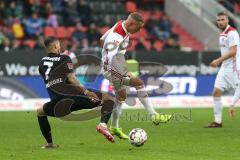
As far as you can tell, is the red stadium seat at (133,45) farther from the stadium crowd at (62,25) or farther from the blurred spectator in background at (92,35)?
the blurred spectator in background at (92,35)

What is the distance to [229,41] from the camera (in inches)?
637

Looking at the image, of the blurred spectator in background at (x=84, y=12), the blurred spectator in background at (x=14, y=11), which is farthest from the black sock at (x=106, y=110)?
the blurred spectator in background at (x=84, y=12)

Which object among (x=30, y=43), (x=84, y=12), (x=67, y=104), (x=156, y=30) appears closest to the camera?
(x=67, y=104)

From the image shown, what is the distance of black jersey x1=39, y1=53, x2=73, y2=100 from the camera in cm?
1223

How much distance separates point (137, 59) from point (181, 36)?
7.93 metres

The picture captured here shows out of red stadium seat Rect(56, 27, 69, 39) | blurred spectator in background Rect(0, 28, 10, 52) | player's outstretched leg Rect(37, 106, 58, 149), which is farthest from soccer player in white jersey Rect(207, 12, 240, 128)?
red stadium seat Rect(56, 27, 69, 39)

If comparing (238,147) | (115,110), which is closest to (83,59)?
(115,110)

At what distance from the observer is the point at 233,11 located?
3584 centimetres

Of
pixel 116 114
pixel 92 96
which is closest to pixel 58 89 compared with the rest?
pixel 92 96

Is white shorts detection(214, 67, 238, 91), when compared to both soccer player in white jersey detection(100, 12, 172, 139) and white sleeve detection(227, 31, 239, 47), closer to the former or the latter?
white sleeve detection(227, 31, 239, 47)

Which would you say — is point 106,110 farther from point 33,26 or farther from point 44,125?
point 33,26

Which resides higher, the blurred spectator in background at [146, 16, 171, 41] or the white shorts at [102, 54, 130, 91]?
the white shorts at [102, 54, 130, 91]

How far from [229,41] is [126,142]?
13.6 feet

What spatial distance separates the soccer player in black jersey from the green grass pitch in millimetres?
588
